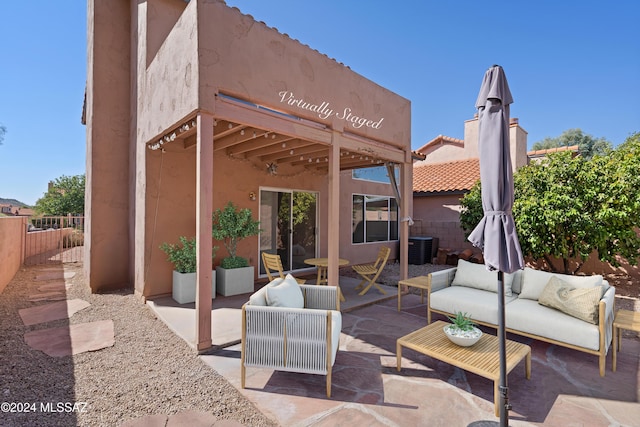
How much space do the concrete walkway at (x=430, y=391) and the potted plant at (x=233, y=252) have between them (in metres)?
2.29

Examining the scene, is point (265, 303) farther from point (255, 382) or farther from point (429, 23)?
point (429, 23)

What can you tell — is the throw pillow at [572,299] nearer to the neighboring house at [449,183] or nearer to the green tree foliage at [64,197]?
the neighboring house at [449,183]

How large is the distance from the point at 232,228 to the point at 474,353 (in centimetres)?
479

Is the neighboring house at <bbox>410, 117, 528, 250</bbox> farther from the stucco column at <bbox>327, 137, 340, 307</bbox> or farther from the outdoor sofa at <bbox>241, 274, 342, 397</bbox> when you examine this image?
the outdoor sofa at <bbox>241, 274, 342, 397</bbox>

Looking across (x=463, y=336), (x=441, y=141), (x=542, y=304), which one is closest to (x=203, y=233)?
(x=463, y=336)

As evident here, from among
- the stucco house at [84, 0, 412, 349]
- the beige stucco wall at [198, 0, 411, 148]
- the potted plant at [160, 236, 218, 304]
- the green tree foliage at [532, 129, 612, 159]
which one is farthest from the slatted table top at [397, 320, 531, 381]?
the green tree foliage at [532, 129, 612, 159]

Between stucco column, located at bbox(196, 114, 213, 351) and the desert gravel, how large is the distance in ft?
1.23

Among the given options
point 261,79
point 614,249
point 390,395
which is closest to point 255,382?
point 390,395

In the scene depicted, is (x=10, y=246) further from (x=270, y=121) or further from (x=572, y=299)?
(x=572, y=299)

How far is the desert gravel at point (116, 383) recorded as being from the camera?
2.52m

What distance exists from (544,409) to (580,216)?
5.33 meters

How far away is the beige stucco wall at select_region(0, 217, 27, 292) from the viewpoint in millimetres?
6629

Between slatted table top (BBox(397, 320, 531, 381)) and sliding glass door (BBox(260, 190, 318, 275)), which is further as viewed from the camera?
sliding glass door (BBox(260, 190, 318, 275))

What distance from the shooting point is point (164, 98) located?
4.84 metres
